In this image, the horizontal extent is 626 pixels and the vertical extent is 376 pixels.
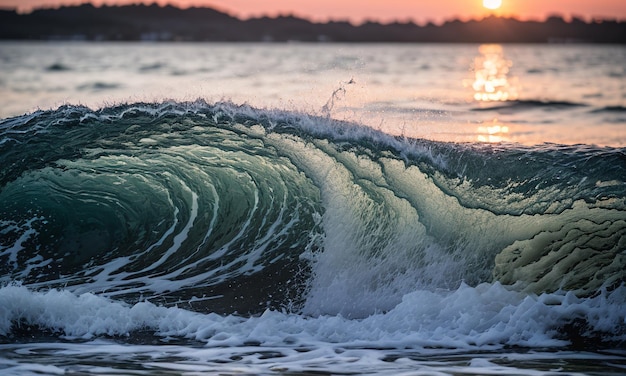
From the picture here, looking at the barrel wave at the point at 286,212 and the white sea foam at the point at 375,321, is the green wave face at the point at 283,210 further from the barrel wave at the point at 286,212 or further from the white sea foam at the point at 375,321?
the white sea foam at the point at 375,321

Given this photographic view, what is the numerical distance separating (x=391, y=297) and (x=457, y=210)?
4.96ft

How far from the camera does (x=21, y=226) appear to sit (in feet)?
29.6

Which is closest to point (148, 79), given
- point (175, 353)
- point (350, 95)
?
point (350, 95)

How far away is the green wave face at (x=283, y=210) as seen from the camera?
25.6ft

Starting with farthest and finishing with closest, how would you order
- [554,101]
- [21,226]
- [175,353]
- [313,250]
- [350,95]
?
[554,101]
[350,95]
[21,226]
[313,250]
[175,353]

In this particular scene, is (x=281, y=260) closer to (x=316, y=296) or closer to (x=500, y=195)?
(x=316, y=296)

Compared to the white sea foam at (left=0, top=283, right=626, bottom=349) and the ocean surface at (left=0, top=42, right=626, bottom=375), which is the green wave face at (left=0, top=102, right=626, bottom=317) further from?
the white sea foam at (left=0, top=283, right=626, bottom=349)

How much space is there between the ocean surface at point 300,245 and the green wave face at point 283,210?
23mm

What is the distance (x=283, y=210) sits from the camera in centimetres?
920

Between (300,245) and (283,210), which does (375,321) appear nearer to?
(300,245)

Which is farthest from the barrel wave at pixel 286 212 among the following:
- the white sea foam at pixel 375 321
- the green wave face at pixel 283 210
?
the white sea foam at pixel 375 321

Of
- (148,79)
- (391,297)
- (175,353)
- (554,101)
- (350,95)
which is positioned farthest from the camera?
(148,79)

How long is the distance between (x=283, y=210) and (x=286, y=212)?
62 mm

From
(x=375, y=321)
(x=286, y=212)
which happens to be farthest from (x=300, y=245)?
(x=375, y=321)
